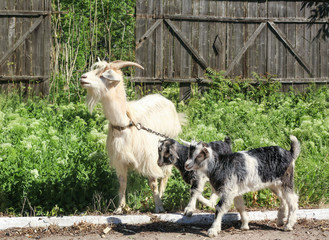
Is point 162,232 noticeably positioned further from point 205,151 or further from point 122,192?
point 205,151

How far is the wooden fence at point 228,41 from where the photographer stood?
12.1 m

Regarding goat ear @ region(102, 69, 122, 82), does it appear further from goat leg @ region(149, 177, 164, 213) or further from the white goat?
goat leg @ region(149, 177, 164, 213)

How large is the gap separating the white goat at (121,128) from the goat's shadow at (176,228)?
46 cm

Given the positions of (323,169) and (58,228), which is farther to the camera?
(323,169)

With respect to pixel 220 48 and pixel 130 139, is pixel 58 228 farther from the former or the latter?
pixel 220 48

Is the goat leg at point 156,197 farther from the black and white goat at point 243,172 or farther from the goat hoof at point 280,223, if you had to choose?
the goat hoof at point 280,223

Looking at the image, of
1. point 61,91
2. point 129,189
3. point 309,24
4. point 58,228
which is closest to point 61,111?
point 61,91

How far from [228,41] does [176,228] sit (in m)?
7.89

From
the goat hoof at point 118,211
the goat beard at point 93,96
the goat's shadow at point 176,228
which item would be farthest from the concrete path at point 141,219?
the goat beard at point 93,96

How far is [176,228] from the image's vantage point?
218 inches

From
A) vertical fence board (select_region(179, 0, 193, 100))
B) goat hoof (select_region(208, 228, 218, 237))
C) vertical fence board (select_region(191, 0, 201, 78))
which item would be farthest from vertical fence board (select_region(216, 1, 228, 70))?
goat hoof (select_region(208, 228, 218, 237))

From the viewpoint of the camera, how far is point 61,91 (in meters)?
11.9

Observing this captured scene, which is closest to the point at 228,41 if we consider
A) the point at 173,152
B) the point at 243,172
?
the point at 173,152

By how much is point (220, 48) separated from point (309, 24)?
8.15 ft
